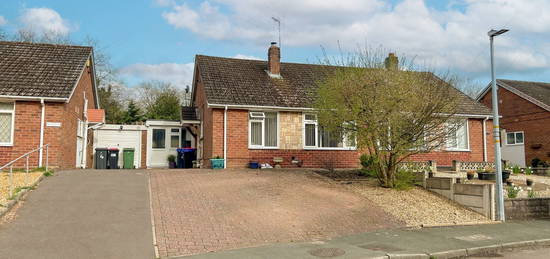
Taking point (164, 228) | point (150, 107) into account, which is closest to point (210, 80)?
point (164, 228)

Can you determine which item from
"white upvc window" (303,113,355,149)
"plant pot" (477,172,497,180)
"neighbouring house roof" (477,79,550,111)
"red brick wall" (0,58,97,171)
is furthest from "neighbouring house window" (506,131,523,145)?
"red brick wall" (0,58,97,171)

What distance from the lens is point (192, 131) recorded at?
2373cm

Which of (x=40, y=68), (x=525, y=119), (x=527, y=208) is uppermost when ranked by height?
(x=40, y=68)

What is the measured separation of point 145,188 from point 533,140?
2497 cm

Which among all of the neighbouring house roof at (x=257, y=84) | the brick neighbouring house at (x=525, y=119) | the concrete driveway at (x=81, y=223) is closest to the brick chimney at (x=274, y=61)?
the neighbouring house roof at (x=257, y=84)

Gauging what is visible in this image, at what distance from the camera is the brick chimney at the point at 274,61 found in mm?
21359

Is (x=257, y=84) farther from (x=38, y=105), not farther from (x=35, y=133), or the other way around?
(x=35, y=133)

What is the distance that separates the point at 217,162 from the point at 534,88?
78.3 feet

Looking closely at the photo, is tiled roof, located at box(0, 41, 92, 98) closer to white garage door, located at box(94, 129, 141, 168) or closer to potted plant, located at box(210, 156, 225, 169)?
potted plant, located at box(210, 156, 225, 169)

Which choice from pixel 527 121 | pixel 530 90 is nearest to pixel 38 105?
pixel 527 121

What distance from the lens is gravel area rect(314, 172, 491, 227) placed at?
10648 mm

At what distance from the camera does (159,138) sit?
24.9 metres

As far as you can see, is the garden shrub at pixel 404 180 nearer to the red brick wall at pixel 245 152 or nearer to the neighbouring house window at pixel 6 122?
the red brick wall at pixel 245 152

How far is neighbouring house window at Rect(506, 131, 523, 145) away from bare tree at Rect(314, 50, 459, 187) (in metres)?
17.8
